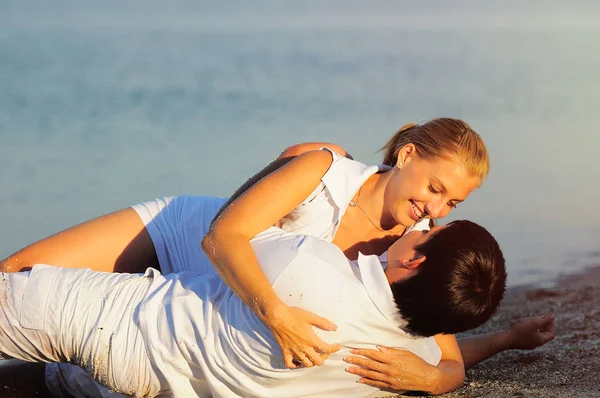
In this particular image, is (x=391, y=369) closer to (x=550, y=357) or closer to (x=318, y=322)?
(x=318, y=322)

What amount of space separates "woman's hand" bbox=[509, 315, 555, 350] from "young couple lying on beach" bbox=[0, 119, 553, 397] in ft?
2.64

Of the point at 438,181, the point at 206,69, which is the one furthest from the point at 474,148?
the point at 206,69

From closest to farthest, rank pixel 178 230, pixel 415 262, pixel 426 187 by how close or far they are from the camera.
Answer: pixel 415 262
pixel 426 187
pixel 178 230

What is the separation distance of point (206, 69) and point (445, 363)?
8415 mm

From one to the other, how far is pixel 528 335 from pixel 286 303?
1.91m

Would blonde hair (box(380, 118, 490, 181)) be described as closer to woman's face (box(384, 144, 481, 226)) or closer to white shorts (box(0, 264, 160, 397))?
woman's face (box(384, 144, 481, 226))

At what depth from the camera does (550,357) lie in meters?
4.39

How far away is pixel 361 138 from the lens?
8.49m

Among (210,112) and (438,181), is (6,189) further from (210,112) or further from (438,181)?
(438,181)

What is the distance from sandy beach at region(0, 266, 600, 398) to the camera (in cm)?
379

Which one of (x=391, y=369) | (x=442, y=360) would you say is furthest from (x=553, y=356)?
(x=391, y=369)

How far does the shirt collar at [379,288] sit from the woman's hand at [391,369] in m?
0.17

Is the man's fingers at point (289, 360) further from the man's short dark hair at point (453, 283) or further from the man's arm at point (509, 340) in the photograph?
the man's arm at point (509, 340)

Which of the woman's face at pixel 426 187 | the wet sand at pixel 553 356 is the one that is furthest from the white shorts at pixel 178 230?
the wet sand at pixel 553 356
